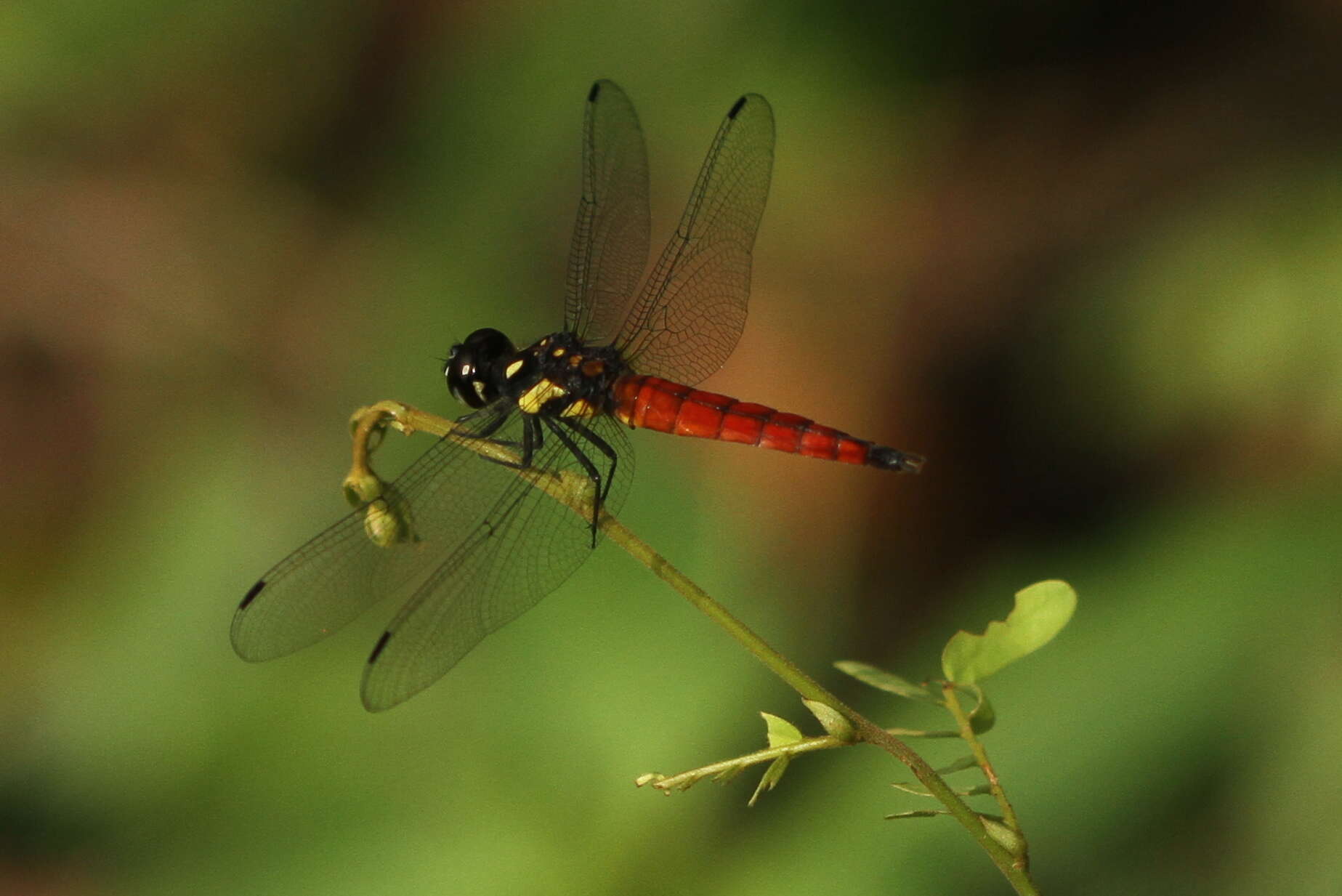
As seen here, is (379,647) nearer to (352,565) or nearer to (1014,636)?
(352,565)

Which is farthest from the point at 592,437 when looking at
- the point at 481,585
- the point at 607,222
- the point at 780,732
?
the point at 780,732

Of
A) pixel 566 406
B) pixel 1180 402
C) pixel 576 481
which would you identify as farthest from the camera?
pixel 1180 402

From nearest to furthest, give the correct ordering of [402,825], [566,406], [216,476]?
1. [566,406]
2. [402,825]
3. [216,476]

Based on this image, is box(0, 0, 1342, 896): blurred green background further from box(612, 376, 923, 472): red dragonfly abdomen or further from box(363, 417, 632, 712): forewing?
box(363, 417, 632, 712): forewing

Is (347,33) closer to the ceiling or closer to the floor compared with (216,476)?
closer to the ceiling

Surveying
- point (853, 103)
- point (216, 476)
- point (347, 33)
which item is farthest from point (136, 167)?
point (853, 103)

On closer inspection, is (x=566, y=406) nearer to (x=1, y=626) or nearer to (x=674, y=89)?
(x=674, y=89)

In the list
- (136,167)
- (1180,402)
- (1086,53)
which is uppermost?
(136,167)
